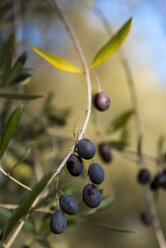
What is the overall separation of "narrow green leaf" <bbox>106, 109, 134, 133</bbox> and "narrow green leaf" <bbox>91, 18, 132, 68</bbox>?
1.89 ft

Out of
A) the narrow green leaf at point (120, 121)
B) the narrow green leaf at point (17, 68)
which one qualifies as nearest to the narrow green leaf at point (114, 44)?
the narrow green leaf at point (17, 68)

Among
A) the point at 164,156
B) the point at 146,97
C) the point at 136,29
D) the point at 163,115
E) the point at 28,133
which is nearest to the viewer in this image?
the point at 164,156

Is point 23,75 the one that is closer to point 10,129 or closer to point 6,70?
point 6,70

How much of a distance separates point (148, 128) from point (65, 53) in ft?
5.35

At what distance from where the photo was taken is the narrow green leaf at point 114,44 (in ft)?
2.17

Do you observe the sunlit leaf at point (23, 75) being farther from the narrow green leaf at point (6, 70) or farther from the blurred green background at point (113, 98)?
the blurred green background at point (113, 98)

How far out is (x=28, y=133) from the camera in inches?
58.8

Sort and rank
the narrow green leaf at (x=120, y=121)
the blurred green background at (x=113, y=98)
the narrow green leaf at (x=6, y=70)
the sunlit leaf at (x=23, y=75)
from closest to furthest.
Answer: the narrow green leaf at (x=6, y=70)
the sunlit leaf at (x=23, y=75)
the narrow green leaf at (x=120, y=121)
the blurred green background at (x=113, y=98)

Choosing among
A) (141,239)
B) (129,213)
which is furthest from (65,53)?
(141,239)

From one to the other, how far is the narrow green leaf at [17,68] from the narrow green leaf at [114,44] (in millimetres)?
209

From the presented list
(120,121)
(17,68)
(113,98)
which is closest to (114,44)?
(17,68)

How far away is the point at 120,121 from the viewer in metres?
1.35

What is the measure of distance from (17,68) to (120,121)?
0.64 m

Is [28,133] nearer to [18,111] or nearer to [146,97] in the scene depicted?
[18,111]
